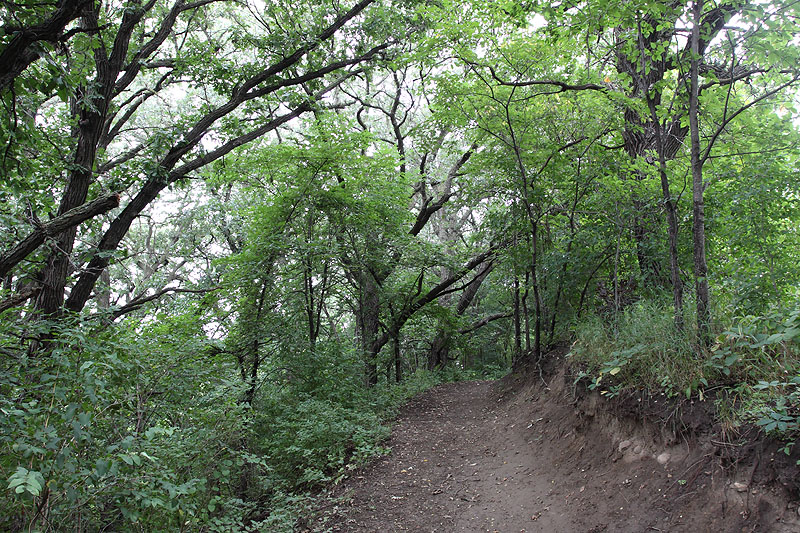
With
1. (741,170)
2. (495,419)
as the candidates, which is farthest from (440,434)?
(741,170)

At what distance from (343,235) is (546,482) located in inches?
258

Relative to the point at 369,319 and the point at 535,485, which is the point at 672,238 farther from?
the point at 369,319

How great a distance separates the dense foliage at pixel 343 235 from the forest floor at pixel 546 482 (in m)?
0.47

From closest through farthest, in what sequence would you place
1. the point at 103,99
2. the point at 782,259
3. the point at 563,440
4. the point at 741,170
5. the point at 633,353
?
the point at 633,353
the point at 782,259
the point at 563,440
the point at 741,170
the point at 103,99

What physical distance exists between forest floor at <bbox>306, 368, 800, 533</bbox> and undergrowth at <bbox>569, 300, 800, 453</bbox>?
33 centimetres

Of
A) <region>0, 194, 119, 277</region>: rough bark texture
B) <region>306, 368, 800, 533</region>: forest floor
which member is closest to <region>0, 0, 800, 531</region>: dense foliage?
<region>0, 194, 119, 277</region>: rough bark texture

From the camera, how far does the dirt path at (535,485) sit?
121 inches

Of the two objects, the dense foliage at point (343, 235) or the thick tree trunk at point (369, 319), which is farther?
the thick tree trunk at point (369, 319)

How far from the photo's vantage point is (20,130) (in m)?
3.65

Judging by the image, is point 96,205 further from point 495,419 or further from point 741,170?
point 741,170

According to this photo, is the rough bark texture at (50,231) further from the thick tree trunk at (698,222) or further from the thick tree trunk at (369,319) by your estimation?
the thick tree trunk at (369,319)

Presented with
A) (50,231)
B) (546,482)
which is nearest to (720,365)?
(546,482)

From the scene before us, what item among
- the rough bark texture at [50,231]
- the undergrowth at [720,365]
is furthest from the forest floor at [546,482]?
the rough bark texture at [50,231]

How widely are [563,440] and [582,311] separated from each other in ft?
7.67
